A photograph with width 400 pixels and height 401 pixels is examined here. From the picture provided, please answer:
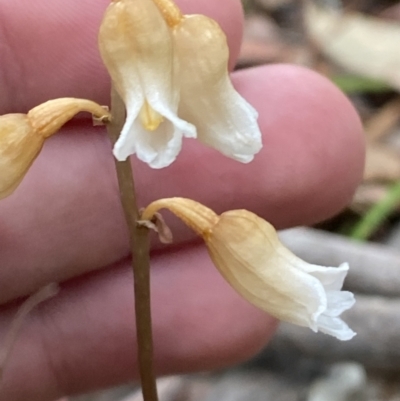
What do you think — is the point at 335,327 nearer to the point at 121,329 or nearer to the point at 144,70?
the point at 144,70

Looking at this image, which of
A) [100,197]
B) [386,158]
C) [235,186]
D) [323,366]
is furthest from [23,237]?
[386,158]

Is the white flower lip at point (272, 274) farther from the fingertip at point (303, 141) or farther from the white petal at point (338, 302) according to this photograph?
the fingertip at point (303, 141)

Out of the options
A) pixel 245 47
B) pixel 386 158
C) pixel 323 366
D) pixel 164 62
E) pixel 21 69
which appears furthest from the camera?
pixel 245 47

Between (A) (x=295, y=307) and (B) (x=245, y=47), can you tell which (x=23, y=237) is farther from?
(B) (x=245, y=47)

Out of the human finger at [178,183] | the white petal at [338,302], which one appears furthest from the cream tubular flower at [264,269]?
the human finger at [178,183]

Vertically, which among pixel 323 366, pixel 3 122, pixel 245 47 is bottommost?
pixel 323 366

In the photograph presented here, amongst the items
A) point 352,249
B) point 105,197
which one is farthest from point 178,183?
point 352,249
